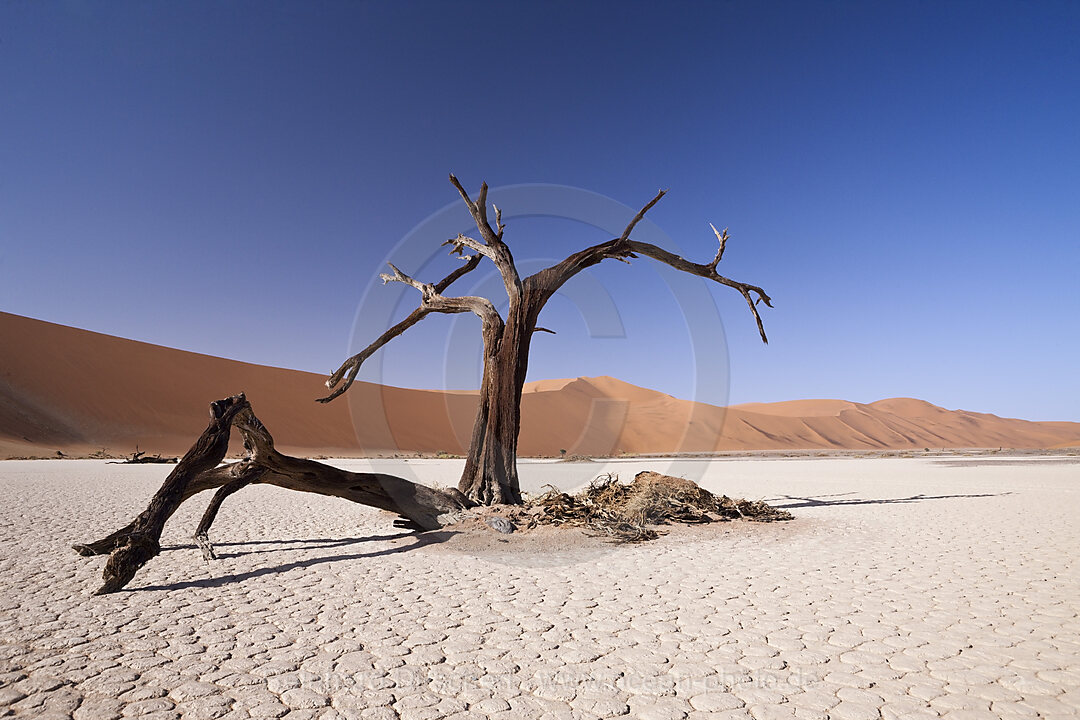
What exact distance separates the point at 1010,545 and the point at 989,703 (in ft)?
17.4

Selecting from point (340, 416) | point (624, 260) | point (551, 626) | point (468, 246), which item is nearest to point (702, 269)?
point (624, 260)

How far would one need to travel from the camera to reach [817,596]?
4.45 metres

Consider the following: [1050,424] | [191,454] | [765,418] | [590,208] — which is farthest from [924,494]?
[1050,424]

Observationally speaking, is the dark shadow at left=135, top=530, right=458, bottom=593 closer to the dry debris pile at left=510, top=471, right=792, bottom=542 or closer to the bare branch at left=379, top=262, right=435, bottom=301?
the dry debris pile at left=510, top=471, right=792, bottom=542

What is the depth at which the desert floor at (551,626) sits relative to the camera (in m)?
2.65

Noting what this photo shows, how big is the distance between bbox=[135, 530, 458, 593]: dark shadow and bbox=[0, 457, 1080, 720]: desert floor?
0.04 metres

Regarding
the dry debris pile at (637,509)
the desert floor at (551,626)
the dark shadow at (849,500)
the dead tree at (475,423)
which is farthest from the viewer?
the dark shadow at (849,500)

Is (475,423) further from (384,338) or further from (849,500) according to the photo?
(849,500)

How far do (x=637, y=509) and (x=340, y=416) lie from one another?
40.9 meters

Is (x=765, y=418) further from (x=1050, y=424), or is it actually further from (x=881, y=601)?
(x=881, y=601)

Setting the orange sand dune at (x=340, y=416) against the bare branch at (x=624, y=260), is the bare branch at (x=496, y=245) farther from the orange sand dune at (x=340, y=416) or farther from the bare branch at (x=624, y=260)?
the orange sand dune at (x=340, y=416)

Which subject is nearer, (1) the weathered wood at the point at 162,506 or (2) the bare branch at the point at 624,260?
(1) the weathered wood at the point at 162,506

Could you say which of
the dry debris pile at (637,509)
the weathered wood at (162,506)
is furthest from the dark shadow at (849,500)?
the weathered wood at (162,506)

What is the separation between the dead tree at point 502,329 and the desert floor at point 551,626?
1343 mm
